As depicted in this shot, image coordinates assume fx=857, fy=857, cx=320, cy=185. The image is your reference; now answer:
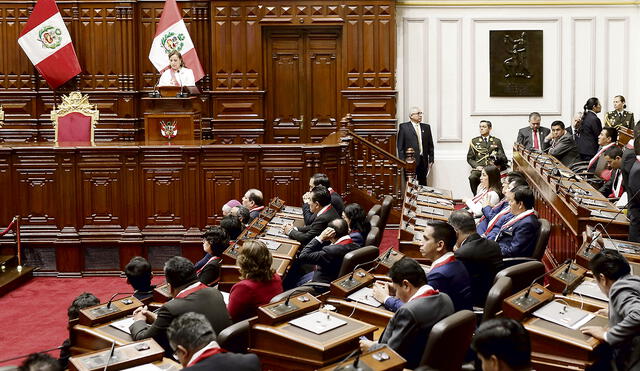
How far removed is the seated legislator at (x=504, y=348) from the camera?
3131mm

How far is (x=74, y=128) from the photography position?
11.0 meters

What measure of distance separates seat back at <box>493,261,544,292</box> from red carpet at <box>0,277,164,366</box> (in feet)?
10.9

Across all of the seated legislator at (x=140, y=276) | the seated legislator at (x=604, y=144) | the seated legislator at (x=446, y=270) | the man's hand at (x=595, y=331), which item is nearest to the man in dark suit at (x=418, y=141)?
the seated legislator at (x=604, y=144)

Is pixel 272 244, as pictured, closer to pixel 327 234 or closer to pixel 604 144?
pixel 327 234

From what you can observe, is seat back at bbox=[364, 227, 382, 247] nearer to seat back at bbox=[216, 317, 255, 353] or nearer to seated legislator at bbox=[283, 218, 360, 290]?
seated legislator at bbox=[283, 218, 360, 290]

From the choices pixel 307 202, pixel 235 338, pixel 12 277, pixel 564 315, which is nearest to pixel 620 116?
pixel 307 202

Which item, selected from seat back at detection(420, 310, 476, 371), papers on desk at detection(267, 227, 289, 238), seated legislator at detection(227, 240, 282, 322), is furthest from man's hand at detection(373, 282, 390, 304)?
papers on desk at detection(267, 227, 289, 238)

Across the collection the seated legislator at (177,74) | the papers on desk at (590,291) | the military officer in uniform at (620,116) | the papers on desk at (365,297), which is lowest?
the papers on desk at (365,297)

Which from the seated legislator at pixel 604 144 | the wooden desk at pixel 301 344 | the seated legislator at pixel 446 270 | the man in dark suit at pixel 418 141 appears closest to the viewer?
the wooden desk at pixel 301 344

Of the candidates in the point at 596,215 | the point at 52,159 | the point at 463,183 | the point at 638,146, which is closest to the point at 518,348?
the point at 596,215

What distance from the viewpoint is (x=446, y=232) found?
16.6 feet

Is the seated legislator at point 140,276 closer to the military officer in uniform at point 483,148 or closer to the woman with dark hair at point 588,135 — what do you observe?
the military officer in uniform at point 483,148

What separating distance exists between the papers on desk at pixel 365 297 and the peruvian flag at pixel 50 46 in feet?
28.1

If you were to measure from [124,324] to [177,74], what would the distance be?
A: 6258 mm
